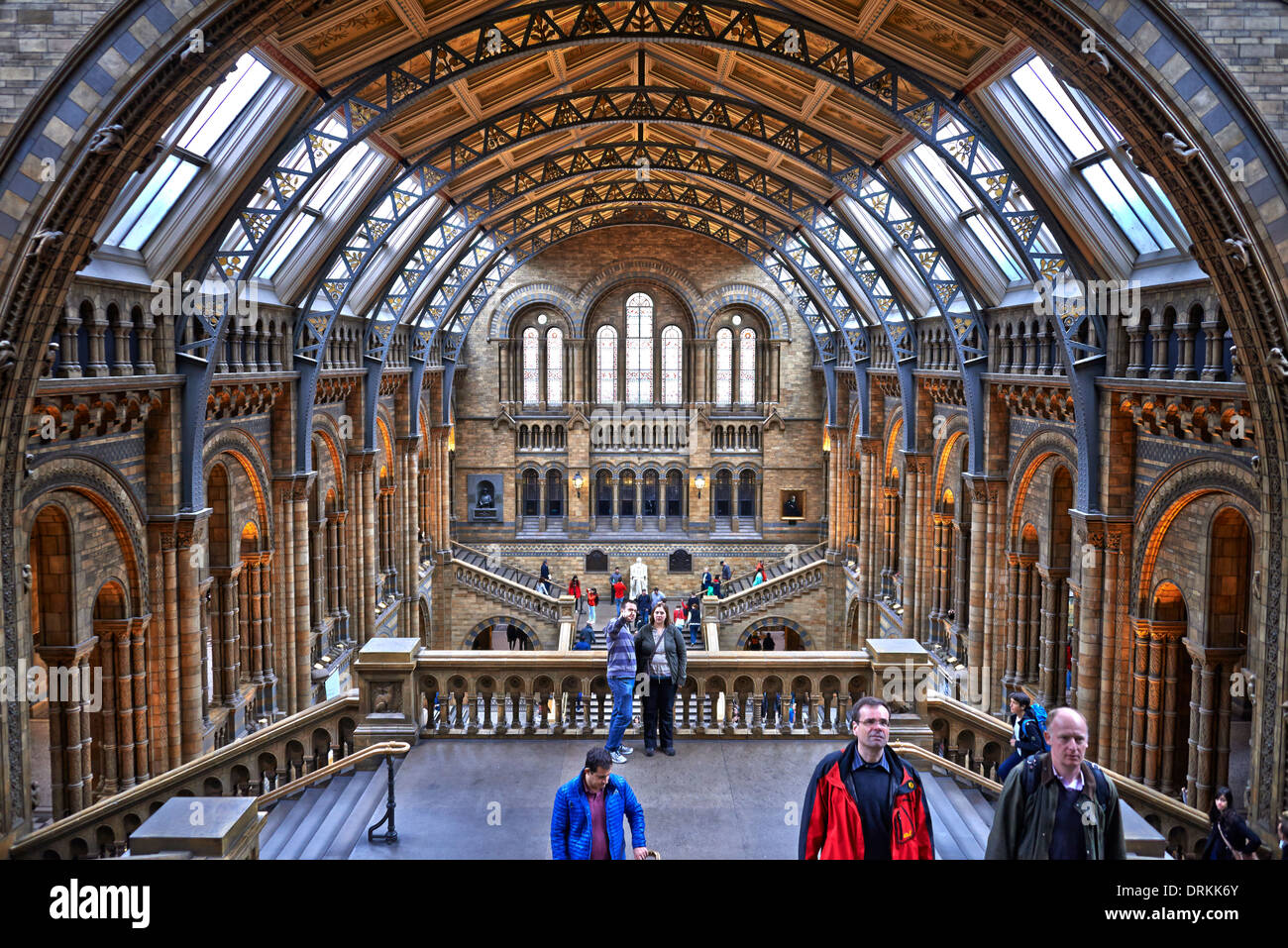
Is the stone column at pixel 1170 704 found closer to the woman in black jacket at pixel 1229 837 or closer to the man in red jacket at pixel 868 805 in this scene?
the woman in black jacket at pixel 1229 837

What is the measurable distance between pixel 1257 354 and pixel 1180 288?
376 centimetres

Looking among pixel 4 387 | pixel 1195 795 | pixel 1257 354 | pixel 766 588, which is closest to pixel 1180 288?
pixel 1257 354

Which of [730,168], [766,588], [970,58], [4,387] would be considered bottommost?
[766,588]

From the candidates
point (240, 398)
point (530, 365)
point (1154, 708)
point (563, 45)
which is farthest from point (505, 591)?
point (1154, 708)

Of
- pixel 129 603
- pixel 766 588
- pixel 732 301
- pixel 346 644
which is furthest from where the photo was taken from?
pixel 732 301

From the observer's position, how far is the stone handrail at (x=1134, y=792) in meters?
11.5

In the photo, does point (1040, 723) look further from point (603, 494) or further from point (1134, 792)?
point (603, 494)

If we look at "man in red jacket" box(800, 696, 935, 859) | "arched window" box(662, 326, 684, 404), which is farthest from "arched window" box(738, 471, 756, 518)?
"man in red jacket" box(800, 696, 935, 859)

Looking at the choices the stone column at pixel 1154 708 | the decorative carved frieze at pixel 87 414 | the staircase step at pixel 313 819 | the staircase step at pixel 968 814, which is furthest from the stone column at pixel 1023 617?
the decorative carved frieze at pixel 87 414

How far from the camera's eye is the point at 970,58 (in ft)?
45.7

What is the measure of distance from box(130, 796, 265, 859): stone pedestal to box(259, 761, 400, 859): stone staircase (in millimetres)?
1665

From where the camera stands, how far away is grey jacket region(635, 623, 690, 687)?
11.0 meters

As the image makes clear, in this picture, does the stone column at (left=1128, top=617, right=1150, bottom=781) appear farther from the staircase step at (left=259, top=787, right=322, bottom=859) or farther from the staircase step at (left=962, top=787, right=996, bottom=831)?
the staircase step at (left=259, top=787, right=322, bottom=859)

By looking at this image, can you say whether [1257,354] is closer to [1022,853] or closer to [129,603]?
[1022,853]
